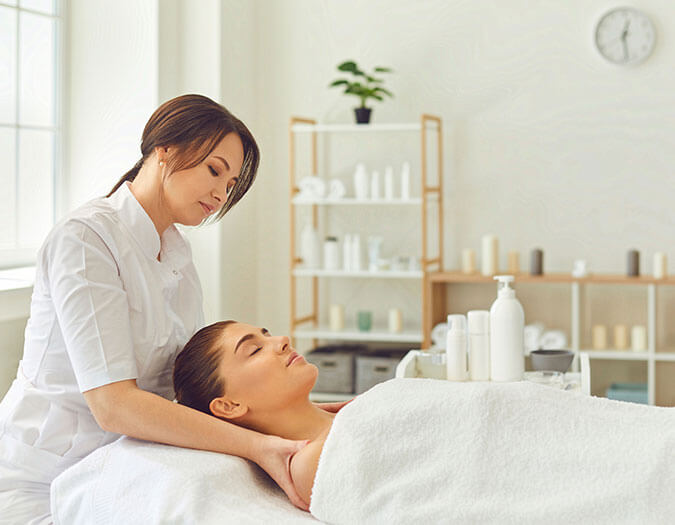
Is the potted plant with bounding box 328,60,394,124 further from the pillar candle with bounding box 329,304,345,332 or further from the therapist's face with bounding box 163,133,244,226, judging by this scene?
the therapist's face with bounding box 163,133,244,226

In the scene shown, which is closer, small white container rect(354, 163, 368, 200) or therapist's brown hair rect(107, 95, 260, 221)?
therapist's brown hair rect(107, 95, 260, 221)

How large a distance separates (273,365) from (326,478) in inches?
12.1

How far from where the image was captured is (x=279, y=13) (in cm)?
423

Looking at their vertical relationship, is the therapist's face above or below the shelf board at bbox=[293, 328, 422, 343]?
above

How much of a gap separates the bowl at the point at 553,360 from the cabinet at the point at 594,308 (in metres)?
1.35

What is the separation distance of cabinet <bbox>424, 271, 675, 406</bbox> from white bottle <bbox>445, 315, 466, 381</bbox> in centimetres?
151

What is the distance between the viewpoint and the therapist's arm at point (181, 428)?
1431 millimetres

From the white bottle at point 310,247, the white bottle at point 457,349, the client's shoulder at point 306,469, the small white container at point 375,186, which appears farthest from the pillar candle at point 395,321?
the client's shoulder at point 306,469

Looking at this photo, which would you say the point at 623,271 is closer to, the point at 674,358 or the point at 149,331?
the point at 674,358

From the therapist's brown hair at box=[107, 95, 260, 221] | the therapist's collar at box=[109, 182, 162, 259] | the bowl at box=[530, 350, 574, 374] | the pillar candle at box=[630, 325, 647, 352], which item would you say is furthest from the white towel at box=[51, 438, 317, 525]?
the pillar candle at box=[630, 325, 647, 352]

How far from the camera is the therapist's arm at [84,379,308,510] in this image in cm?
143

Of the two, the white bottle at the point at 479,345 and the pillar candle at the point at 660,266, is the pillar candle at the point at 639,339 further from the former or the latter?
the white bottle at the point at 479,345

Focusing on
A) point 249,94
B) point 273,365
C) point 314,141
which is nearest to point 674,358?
point 314,141

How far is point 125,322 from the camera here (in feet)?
4.93
